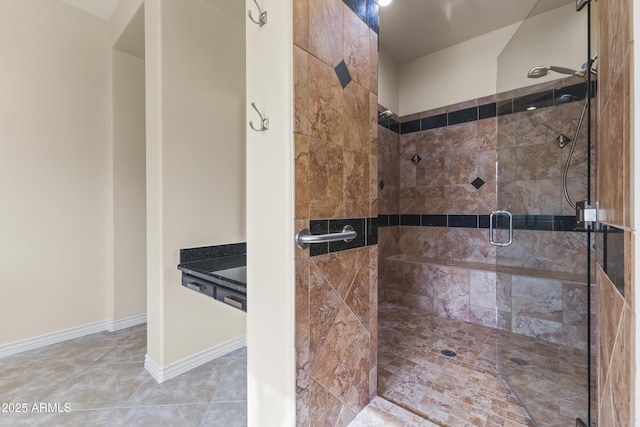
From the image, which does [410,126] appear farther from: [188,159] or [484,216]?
[188,159]

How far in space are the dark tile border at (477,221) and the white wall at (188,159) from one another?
1951 millimetres

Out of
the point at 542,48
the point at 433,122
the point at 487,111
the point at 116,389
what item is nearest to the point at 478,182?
the point at 487,111

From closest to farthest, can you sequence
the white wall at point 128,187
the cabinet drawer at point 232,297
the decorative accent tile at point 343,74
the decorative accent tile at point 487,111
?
the decorative accent tile at point 343,74
the cabinet drawer at point 232,297
the white wall at point 128,187
the decorative accent tile at point 487,111

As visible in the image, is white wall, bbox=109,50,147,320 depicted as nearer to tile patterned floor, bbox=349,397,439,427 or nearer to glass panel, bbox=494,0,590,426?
tile patterned floor, bbox=349,397,439,427

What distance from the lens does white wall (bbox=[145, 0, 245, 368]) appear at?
1789 millimetres

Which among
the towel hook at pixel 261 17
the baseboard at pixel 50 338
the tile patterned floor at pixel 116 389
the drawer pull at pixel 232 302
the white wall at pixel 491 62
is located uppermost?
the white wall at pixel 491 62

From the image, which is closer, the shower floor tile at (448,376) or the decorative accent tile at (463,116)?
the shower floor tile at (448,376)

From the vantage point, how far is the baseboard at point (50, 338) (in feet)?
6.91

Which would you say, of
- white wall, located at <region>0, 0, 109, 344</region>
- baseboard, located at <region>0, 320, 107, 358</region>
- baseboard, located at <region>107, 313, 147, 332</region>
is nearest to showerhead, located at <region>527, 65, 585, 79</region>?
white wall, located at <region>0, 0, 109, 344</region>

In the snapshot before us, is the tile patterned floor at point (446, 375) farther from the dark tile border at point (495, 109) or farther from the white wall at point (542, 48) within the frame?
the white wall at point (542, 48)

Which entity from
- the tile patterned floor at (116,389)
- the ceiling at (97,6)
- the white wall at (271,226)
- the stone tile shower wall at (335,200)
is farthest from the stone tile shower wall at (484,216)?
the ceiling at (97,6)

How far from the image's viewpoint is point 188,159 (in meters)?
1.93

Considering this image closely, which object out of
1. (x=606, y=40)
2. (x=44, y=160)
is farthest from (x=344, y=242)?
(x=44, y=160)

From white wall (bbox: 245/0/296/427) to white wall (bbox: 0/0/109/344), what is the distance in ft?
7.71
